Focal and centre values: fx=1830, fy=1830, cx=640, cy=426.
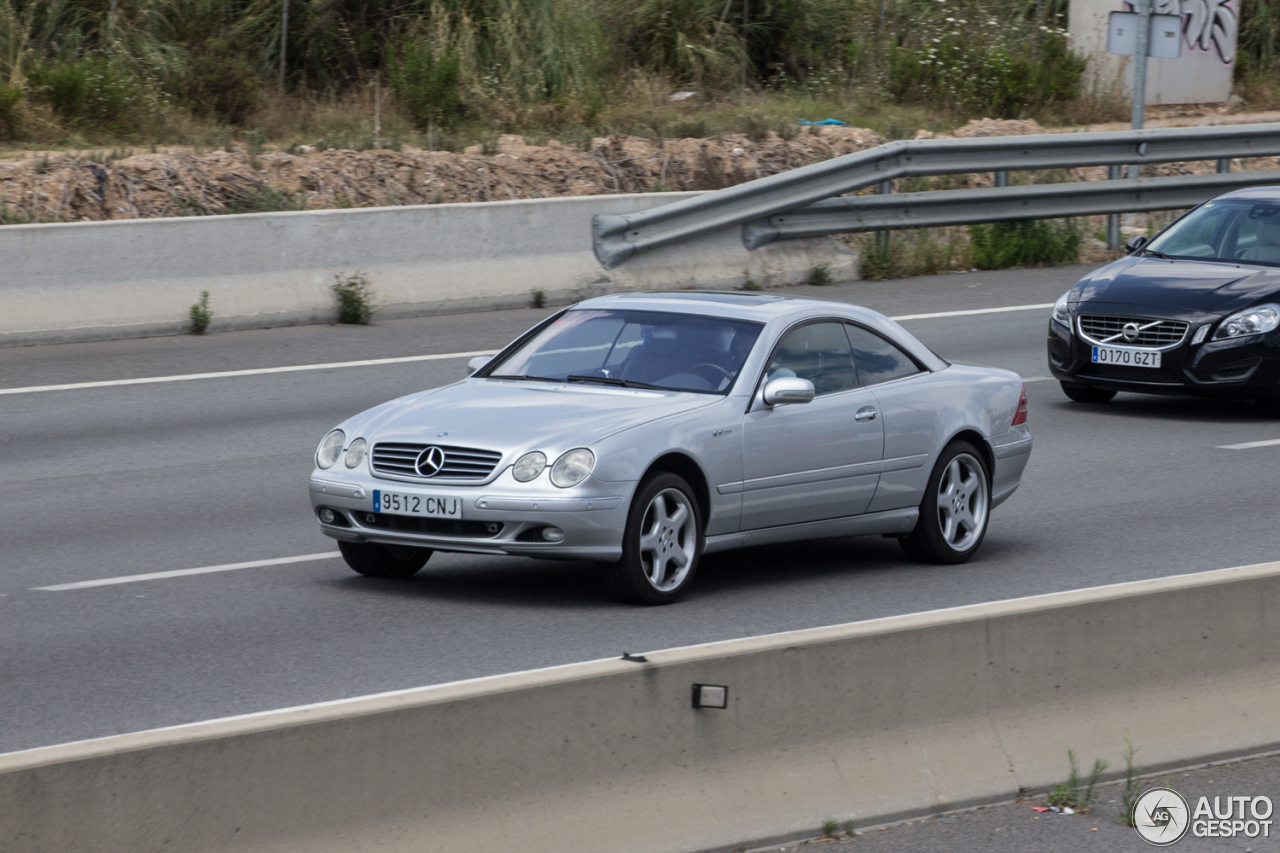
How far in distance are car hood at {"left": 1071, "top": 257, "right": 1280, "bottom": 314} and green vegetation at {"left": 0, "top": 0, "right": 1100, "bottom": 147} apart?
30.6 ft

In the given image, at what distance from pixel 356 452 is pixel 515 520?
904 millimetres

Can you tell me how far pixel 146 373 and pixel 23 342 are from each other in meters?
1.52

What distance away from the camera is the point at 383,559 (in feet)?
28.3

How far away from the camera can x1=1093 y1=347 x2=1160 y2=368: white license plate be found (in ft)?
44.7

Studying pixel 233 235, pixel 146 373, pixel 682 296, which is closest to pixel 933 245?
pixel 233 235

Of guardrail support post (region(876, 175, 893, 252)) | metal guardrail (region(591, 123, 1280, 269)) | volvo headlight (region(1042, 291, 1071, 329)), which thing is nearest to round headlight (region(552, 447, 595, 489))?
volvo headlight (region(1042, 291, 1071, 329))

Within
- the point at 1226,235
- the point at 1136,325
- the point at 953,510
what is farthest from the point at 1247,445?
the point at 953,510

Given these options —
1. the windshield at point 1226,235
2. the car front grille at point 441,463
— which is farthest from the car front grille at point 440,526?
the windshield at point 1226,235

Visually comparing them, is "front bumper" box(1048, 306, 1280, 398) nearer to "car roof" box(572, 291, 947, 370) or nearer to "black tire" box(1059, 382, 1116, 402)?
"black tire" box(1059, 382, 1116, 402)

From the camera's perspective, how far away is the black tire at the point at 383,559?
858cm

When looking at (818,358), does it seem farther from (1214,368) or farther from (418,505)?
(1214,368)

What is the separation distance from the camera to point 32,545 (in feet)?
30.7

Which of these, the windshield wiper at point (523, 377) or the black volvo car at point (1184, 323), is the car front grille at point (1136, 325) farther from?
the windshield wiper at point (523, 377)

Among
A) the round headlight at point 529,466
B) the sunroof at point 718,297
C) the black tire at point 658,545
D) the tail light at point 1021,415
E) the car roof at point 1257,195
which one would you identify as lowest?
the black tire at point 658,545
